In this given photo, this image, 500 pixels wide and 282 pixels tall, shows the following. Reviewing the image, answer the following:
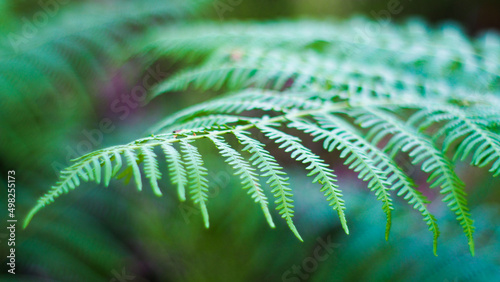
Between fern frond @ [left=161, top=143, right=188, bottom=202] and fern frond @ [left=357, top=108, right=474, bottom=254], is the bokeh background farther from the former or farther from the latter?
fern frond @ [left=161, top=143, right=188, bottom=202]

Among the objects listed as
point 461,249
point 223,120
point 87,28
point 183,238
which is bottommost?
point 461,249

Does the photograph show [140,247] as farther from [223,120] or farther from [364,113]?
[364,113]

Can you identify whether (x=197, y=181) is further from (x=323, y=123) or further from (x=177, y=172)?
(x=323, y=123)

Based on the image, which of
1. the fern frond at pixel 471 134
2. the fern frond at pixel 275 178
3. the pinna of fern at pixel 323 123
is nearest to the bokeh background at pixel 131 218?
the pinna of fern at pixel 323 123

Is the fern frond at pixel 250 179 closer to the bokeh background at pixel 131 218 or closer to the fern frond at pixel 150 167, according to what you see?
the fern frond at pixel 150 167

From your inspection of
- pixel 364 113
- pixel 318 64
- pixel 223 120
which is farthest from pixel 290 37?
pixel 223 120

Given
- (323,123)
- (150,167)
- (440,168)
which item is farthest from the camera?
(323,123)

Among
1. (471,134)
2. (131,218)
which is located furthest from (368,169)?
(131,218)
